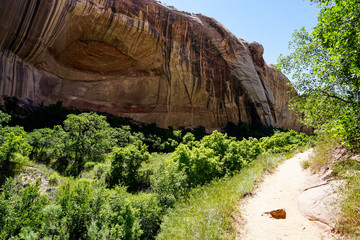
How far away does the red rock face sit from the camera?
18.1 metres

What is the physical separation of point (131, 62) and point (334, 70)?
2364 centimetres

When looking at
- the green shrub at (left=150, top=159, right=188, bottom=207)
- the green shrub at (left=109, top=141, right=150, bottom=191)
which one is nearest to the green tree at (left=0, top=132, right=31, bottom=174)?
the green shrub at (left=109, top=141, right=150, bottom=191)

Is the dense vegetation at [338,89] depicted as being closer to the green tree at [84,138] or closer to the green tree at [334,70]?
the green tree at [334,70]

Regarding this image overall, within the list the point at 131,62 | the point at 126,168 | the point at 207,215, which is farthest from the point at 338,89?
the point at 131,62

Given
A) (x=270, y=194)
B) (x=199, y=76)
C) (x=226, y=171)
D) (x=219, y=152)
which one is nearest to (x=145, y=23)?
(x=199, y=76)

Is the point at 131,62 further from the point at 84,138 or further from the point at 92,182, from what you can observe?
the point at 92,182

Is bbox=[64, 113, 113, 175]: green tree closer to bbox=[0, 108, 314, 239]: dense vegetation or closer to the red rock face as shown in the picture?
bbox=[0, 108, 314, 239]: dense vegetation

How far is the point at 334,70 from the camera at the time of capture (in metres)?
5.73

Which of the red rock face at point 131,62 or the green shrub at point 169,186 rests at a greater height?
the red rock face at point 131,62

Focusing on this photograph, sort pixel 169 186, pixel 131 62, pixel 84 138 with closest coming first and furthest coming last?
pixel 169 186, pixel 84 138, pixel 131 62

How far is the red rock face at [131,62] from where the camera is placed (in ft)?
59.4

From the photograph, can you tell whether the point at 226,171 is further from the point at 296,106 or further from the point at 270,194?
the point at 296,106

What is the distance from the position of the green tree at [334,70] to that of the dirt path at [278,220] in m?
2.17

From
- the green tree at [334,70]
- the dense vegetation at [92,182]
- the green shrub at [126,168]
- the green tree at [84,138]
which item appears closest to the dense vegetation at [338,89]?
the green tree at [334,70]
